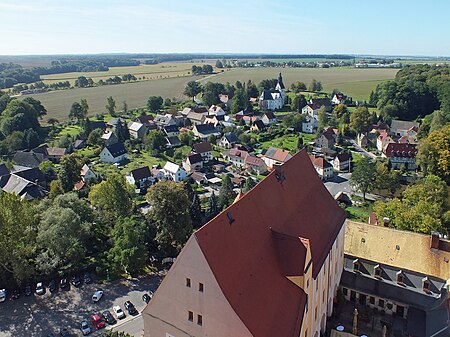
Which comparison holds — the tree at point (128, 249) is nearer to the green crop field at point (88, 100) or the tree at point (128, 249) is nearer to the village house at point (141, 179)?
the village house at point (141, 179)

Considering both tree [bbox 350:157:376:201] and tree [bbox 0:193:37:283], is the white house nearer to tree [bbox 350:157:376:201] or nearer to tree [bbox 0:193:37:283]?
tree [bbox 350:157:376:201]

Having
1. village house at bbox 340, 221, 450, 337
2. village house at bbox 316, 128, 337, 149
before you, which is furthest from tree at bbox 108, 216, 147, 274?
village house at bbox 316, 128, 337, 149

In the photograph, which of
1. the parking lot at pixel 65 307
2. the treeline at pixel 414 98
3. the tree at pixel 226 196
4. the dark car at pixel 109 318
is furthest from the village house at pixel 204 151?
the treeline at pixel 414 98

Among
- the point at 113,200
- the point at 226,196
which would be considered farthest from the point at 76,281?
the point at 226,196

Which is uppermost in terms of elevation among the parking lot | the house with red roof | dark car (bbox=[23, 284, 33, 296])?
the house with red roof

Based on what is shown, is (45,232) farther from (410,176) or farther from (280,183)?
(410,176)

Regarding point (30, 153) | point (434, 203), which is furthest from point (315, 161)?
point (30, 153)
